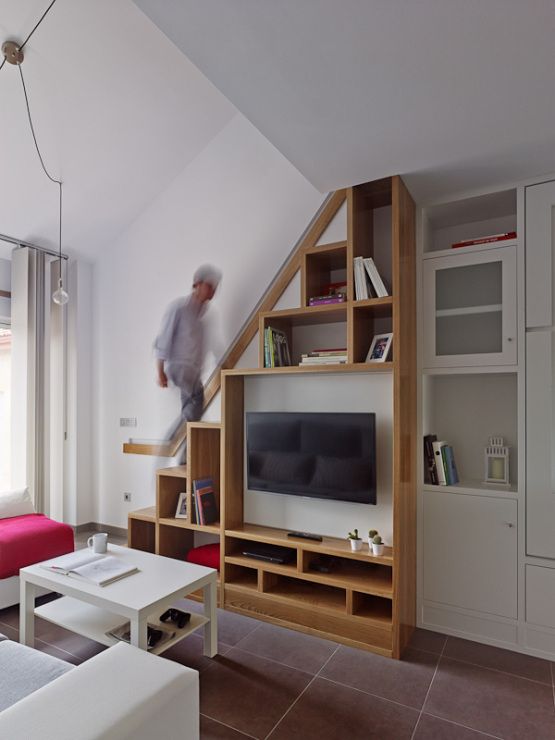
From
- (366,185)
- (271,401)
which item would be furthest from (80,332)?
(366,185)

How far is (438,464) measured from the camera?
2.64 m

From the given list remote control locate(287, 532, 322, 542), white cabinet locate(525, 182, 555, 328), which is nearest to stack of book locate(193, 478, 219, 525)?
remote control locate(287, 532, 322, 542)

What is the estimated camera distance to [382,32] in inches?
61.2

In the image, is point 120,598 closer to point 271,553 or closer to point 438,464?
point 271,553

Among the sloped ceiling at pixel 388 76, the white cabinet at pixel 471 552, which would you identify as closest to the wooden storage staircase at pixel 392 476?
the white cabinet at pixel 471 552

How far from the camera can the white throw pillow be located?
3262 millimetres

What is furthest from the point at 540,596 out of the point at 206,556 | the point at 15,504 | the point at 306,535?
the point at 15,504

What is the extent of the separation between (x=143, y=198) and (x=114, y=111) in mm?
878

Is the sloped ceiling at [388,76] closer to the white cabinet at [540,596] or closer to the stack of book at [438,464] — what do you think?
the stack of book at [438,464]

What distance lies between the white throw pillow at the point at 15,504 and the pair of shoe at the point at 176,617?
1571 mm

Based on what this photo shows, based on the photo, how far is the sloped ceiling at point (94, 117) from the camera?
2.75 meters

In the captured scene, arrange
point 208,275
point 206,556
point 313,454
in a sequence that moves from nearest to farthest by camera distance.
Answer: point 313,454 → point 206,556 → point 208,275

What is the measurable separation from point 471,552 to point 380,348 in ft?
3.91

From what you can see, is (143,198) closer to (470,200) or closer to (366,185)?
(366,185)
